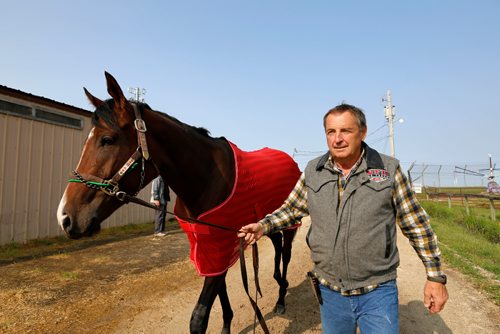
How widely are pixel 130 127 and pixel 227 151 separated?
98 cm

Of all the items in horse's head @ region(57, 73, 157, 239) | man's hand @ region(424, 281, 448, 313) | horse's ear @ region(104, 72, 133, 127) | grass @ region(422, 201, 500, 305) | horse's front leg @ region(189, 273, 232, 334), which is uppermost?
horse's ear @ region(104, 72, 133, 127)

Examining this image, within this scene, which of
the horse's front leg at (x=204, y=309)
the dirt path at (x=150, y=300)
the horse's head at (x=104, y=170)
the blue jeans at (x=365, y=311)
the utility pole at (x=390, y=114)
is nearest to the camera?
the blue jeans at (x=365, y=311)

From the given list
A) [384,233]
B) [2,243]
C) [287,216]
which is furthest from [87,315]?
[2,243]

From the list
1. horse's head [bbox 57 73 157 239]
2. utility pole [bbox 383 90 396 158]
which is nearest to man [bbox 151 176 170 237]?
horse's head [bbox 57 73 157 239]

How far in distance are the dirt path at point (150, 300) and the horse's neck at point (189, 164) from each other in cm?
176

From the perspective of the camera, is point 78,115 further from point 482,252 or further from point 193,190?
point 482,252

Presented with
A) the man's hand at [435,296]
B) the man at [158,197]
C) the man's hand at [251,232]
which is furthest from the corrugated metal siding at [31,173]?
the man's hand at [435,296]

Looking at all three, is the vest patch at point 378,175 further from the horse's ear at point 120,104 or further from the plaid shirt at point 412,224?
the horse's ear at point 120,104

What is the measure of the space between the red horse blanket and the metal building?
682 centimetres

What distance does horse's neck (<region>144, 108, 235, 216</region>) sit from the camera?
238 centimetres

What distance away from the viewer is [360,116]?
1833mm

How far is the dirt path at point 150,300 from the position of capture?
3393 mm

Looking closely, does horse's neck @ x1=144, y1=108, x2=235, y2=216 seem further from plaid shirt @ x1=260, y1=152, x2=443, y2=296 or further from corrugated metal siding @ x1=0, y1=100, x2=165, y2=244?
corrugated metal siding @ x1=0, y1=100, x2=165, y2=244

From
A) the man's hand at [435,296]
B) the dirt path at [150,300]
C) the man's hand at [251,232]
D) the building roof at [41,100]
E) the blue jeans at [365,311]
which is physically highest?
the building roof at [41,100]
